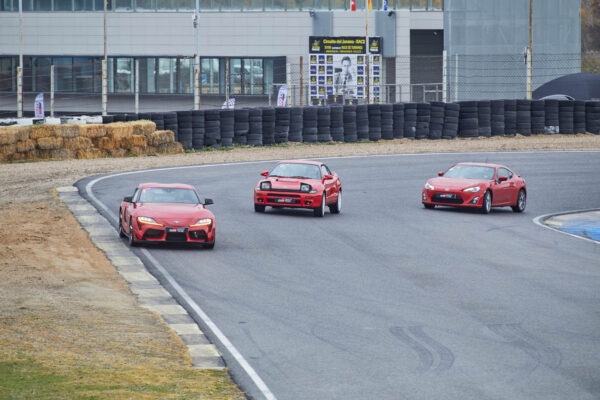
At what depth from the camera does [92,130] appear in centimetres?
3700

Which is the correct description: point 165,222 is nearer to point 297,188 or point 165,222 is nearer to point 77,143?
point 297,188

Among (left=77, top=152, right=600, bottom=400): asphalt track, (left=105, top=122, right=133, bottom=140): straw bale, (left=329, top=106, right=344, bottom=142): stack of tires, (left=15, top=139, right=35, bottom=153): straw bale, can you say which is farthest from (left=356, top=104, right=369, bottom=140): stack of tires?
(left=15, top=139, right=35, bottom=153): straw bale

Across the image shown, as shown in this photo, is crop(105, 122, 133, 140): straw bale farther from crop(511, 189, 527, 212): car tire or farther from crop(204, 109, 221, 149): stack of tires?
crop(511, 189, 527, 212): car tire

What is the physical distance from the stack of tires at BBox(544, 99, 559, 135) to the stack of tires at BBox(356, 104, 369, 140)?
25.4 feet

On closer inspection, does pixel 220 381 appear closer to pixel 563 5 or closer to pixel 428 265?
pixel 428 265

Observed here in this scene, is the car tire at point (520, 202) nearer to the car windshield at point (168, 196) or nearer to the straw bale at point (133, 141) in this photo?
the car windshield at point (168, 196)

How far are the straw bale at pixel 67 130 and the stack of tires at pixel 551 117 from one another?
760 inches

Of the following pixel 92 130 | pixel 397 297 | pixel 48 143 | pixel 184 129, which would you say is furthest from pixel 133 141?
pixel 397 297

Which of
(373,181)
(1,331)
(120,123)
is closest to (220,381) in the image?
(1,331)

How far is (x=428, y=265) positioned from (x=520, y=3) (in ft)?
154

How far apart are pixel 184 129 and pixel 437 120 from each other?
10.6 m

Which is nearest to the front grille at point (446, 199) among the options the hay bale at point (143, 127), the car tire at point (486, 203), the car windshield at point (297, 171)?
the car tire at point (486, 203)

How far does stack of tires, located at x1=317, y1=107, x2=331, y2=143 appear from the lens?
4125cm

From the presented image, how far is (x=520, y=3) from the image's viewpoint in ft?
207
